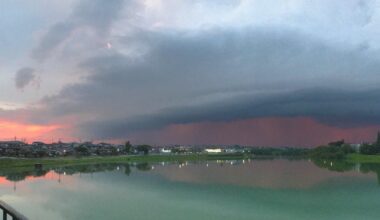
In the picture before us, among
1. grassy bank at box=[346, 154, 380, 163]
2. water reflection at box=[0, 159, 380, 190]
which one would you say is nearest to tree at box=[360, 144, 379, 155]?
grassy bank at box=[346, 154, 380, 163]

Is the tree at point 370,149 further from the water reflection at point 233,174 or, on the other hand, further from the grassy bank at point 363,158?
the water reflection at point 233,174

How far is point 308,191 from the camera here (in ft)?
147

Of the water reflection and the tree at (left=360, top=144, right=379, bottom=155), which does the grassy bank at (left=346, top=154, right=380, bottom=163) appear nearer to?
the tree at (left=360, top=144, right=379, bottom=155)

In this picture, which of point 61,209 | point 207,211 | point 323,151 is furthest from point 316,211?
point 323,151

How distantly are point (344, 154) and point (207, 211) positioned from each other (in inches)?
5340

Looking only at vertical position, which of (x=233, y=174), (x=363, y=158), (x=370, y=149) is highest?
(x=370, y=149)

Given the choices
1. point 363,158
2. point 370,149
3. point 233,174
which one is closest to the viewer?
point 233,174

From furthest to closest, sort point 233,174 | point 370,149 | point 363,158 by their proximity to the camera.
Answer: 1. point 370,149
2. point 363,158
3. point 233,174

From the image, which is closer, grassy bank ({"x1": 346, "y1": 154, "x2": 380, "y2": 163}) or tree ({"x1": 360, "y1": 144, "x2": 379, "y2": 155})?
grassy bank ({"x1": 346, "y1": 154, "x2": 380, "y2": 163})

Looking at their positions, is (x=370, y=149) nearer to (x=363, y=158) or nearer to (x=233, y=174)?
(x=363, y=158)

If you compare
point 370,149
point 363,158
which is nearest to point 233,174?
point 363,158

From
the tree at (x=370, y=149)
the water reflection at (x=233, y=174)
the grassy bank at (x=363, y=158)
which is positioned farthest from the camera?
the tree at (x=370, y=149)

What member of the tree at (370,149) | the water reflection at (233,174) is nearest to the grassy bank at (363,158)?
the tree at (370,149)

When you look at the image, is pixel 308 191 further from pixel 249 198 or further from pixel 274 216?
pixel 274 216
